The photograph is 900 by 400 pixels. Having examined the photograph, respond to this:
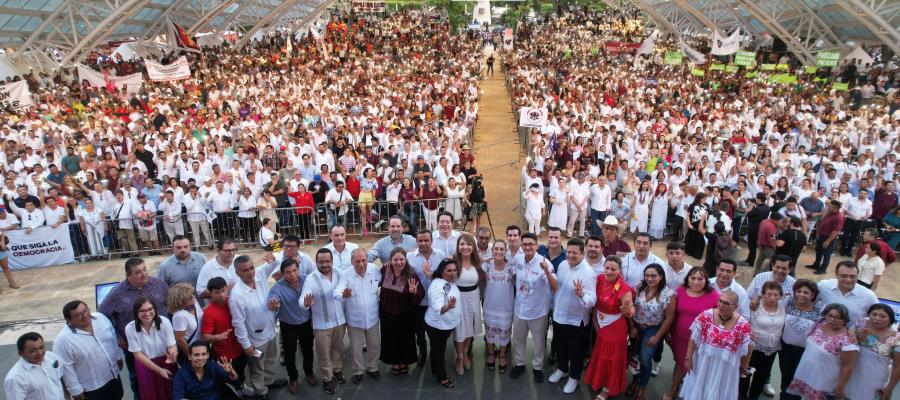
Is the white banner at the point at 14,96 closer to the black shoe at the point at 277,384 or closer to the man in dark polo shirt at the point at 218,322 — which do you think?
the black shoe at the point at 277,384

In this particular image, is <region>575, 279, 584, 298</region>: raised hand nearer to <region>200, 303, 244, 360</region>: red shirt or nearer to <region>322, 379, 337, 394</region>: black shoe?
<region>322, 379, 337, 394</region>: black shoe

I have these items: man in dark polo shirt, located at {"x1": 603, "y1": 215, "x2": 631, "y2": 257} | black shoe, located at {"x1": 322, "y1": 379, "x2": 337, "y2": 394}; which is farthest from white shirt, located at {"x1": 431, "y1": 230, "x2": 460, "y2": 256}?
black shoe, located at {"x1": 322, "y1": 379, "x2": 337, "y2": 394}

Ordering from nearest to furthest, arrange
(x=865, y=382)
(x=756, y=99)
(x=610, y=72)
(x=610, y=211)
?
(x=865, y=382) < (x=610, y=211) < (x=756, y=99) < (x=610, y=72)

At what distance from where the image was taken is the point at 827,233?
29.5ft

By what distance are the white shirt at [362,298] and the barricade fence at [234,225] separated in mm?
3915

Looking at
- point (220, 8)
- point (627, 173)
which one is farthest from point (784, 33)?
point (220, 8)

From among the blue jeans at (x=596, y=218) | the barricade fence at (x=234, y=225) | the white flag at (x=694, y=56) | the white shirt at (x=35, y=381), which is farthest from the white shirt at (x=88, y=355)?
the white flag at (x=694, y=56)

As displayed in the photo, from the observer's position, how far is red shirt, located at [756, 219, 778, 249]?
26.4ft

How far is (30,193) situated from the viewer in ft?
34.3

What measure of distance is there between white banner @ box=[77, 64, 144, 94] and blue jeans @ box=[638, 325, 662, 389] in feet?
65.2

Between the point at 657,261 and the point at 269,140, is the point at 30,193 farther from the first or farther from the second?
the point at 657,261

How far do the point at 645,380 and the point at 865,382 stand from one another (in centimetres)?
177

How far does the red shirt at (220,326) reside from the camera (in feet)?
16.7


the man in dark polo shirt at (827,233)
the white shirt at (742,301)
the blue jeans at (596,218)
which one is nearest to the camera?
the white shirt at (742,301)
